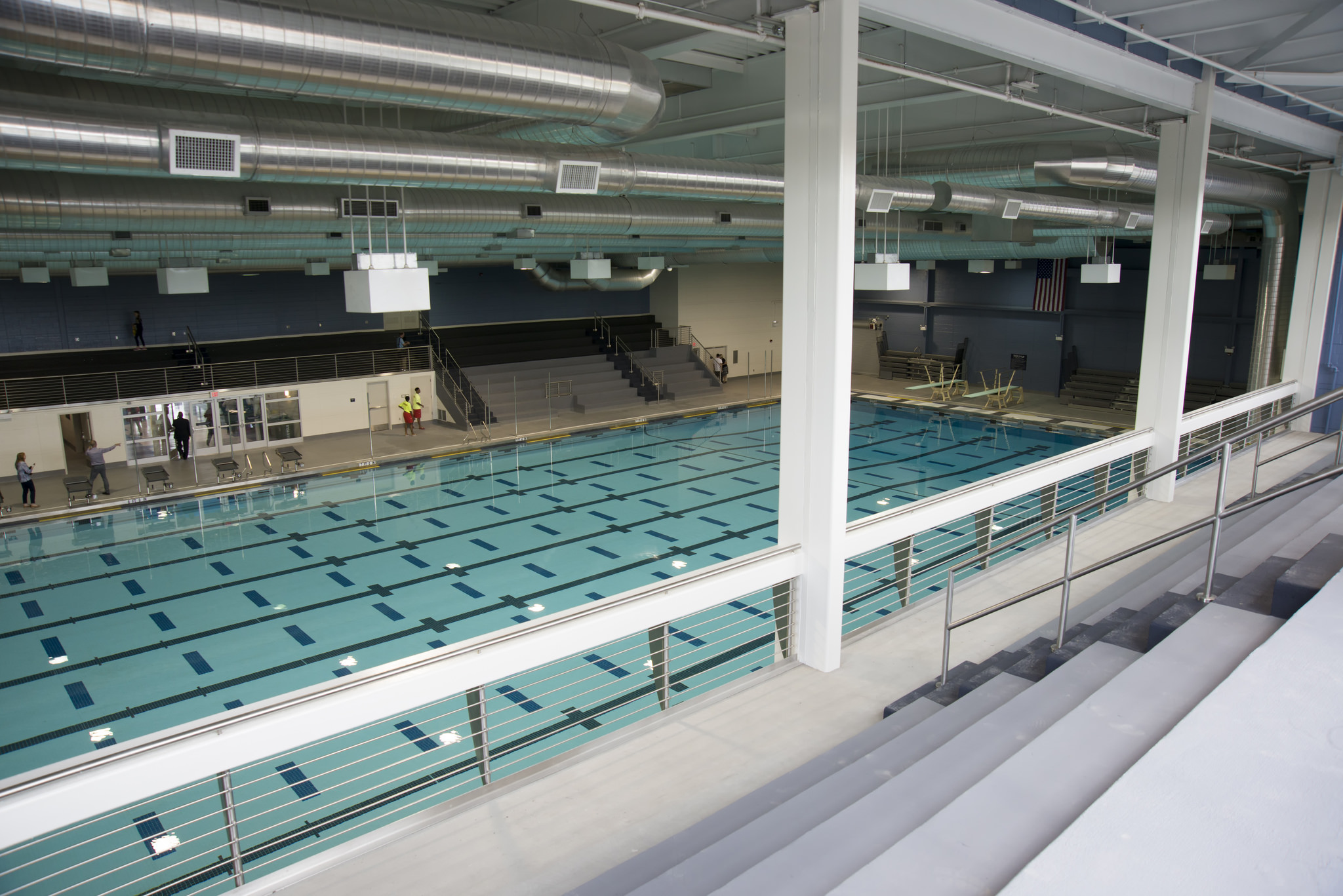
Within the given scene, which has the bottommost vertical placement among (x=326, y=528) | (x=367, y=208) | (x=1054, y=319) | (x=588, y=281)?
(x=326, y=528)

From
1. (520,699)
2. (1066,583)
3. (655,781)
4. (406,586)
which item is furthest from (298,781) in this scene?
(1066,583)

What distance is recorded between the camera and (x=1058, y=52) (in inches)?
257

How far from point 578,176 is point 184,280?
21.8ft

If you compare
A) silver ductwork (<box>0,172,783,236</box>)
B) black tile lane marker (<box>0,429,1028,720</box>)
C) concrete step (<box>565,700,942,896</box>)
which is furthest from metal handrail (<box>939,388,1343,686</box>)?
silver ductwork (<box>0,172,783,236</box>)

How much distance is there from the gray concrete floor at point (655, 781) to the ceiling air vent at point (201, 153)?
459cm

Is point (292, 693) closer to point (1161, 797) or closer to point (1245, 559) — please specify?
point (1161, 797)

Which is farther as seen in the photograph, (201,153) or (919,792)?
(201,153)

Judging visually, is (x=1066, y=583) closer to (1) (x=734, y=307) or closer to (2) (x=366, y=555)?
(2) (x=366, y=555)

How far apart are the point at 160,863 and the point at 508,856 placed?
3096 millimetres

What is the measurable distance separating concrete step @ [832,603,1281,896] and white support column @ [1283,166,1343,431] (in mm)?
11476

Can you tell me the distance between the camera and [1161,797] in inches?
90.5

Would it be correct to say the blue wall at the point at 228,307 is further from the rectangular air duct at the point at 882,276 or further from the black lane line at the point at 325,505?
the rectangular air duct at the point at 882,276

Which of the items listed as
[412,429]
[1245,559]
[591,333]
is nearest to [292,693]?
[1245,559]

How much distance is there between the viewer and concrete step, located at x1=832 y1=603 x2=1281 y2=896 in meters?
2.27
